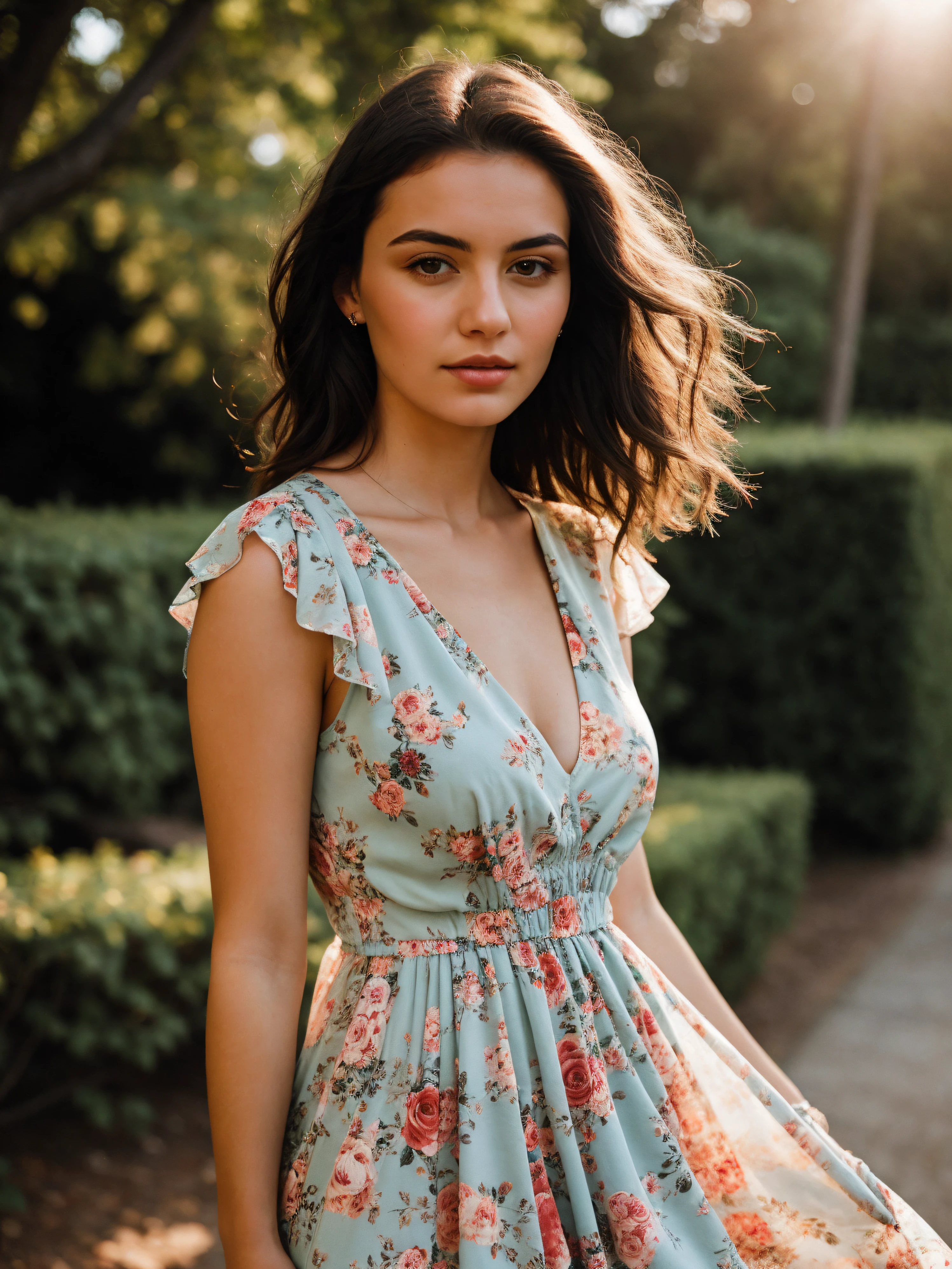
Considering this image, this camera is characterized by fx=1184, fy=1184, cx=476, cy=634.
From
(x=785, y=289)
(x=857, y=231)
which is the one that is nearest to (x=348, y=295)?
(x=857, y=231)

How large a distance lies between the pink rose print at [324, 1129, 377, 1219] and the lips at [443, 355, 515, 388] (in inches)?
36.7

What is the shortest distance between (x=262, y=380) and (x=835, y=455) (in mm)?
6026

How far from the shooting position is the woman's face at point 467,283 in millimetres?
1498

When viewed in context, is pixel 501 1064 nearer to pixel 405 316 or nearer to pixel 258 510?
pixel 258 510

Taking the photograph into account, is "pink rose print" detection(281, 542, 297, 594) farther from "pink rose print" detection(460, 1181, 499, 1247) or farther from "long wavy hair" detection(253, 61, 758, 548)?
"pink rose print" detection(460, 1181, 499, 1247)

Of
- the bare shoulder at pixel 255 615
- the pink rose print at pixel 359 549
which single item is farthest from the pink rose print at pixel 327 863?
the pink rose print at pixel 359 549

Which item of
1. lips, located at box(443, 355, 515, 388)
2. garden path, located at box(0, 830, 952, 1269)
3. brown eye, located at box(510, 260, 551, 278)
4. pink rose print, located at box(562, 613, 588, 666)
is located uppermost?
A: brown eye, located at box(510, 260, 551, 278)

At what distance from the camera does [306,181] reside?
1.83 m

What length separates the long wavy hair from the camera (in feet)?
5.14

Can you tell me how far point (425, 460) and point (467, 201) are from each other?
1.18ft

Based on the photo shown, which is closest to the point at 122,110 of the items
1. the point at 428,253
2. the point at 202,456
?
the point at 428,253

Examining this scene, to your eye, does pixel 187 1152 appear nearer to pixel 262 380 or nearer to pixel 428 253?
pixel 262 380

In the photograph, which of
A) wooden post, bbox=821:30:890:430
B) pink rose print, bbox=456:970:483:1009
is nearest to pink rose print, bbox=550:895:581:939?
pink rose print, bbox=456:970:483:1009

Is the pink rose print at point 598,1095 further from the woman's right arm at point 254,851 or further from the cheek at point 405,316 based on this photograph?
the cheek at point 405,316
